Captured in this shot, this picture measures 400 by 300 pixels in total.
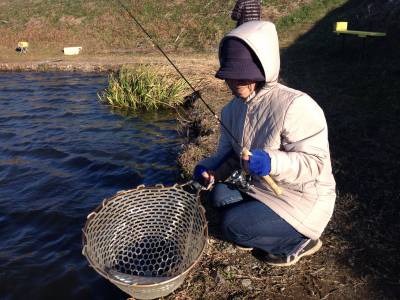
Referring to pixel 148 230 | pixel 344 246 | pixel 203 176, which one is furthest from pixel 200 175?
pixel 344 246

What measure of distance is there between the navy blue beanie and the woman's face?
114 mm

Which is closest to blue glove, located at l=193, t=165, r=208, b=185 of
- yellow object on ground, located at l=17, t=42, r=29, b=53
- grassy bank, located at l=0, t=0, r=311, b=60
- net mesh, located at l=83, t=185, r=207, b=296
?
net mesh, located at l=83, t=185, r=207, b=296

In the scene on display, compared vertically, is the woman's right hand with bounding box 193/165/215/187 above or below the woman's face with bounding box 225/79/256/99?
below

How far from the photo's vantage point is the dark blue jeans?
3.01 meters

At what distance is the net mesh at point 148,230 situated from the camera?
3.30 m

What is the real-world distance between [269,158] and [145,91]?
252 inches

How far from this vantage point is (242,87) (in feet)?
9.46

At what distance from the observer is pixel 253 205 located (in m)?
3.09

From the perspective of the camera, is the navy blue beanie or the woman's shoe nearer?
the navy blue beanie

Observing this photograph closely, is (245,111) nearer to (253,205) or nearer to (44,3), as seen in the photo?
(253,205)

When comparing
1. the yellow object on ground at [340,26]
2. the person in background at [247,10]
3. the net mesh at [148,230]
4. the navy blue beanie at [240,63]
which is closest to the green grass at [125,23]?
the yellow object on ground at [340,26]

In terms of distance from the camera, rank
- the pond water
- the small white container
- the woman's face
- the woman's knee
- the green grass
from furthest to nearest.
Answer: the green grass → the small white container → the pond water → the woman's knee → the woman's face

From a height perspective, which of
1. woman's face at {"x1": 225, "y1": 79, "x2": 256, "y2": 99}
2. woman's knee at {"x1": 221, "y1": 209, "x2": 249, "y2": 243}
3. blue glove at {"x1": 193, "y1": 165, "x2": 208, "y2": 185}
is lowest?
woman's knee at {"x1": 221, "y1": 209, "x2": 249, "y2": 243}

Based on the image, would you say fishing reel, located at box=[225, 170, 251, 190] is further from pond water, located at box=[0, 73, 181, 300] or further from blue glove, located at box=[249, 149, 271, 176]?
pond water, located at box=[0, 73, 181, 300]
